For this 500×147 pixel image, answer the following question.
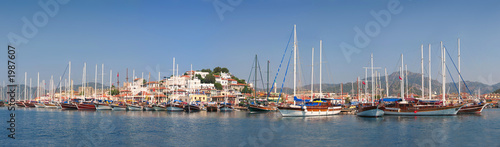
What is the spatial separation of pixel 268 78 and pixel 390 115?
34583 mm

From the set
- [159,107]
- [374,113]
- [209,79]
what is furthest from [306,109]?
[209,79]

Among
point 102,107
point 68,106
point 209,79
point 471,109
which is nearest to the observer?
point 471,109

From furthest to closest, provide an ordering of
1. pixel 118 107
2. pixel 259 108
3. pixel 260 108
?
pixel 118 107, pixel 260 108, pixel 259 108

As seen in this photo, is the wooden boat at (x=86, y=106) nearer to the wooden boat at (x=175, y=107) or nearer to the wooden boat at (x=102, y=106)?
the wooden boat at (x=102, y=106)

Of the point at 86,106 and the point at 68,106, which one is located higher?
the point at 86,106

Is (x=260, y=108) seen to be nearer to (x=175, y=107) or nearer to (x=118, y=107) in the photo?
(x=175, y=107)

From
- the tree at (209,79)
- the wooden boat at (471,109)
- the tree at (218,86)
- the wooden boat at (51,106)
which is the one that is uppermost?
the tree at (209,79)

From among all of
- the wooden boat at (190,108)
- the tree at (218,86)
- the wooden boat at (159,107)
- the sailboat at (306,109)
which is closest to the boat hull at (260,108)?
the wooden boat at (190,108)

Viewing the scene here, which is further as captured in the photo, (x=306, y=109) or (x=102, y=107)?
(x=102, y=107)

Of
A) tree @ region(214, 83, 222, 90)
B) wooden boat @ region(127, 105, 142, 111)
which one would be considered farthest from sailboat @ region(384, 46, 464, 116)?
tree @ region(214, 83, 222, 90)

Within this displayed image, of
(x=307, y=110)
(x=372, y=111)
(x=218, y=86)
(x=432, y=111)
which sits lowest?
(x=432, y=111)

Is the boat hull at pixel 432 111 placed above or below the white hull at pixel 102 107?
above

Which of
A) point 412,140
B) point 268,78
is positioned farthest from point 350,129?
point 268,78

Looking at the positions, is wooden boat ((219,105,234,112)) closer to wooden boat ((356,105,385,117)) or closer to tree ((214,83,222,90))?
wooden boat ((356,105,385,117))
